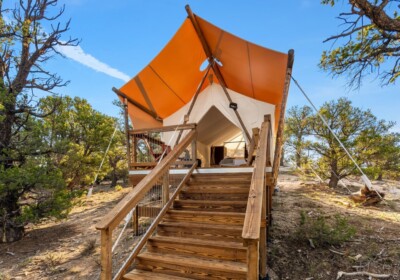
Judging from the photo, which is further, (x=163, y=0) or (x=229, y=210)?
(x=163, y=0)

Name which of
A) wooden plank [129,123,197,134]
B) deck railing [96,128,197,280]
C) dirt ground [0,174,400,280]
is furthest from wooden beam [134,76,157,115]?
dirt ground [0,174,400,280]

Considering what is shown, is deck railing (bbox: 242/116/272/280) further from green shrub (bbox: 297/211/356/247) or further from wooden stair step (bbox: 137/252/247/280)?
green shrub (bbox: 297/211/356/247)

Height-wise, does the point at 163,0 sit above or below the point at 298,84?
above

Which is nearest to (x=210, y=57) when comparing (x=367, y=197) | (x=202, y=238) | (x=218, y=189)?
(x=218, y=189)

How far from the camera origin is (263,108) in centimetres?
665

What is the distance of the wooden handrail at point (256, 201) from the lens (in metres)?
1.90

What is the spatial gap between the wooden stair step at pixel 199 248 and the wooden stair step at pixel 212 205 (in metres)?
0.74

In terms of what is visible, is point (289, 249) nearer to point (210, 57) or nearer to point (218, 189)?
point (218, 189)

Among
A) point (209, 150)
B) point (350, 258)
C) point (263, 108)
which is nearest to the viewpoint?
point (350, 258)

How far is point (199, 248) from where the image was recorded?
3094mm

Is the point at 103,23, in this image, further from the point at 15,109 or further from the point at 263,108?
the point at 263,108

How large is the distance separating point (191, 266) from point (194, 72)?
18.0ft

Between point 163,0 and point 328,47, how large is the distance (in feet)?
14.7

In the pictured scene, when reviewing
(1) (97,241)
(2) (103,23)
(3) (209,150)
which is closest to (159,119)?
(3) (209,150)
